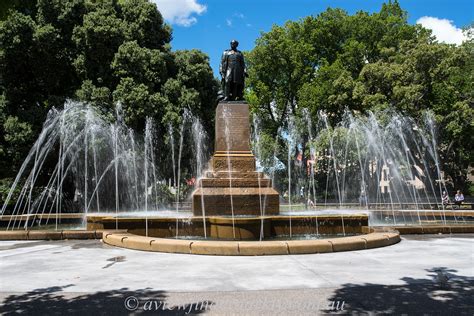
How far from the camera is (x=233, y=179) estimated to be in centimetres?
1320

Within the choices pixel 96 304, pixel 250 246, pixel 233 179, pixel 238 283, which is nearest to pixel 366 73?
pixel 233 179

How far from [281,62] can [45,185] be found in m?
20.2

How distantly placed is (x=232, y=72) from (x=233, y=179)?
400 cm

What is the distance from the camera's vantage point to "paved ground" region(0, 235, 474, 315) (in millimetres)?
4777

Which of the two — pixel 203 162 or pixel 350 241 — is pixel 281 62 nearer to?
pixel 203 162

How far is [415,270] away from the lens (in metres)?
6.75

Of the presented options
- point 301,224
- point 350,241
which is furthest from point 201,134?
point 350,241

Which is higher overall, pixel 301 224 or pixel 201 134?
pixel 201 134

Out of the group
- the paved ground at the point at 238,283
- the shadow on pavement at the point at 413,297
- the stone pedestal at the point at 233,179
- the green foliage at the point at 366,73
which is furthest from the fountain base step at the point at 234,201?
the green foliage at the point at 366,73

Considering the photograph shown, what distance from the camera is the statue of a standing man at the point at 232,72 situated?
49.3 feet

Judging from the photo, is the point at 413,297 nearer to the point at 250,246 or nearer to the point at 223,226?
the point at 250,246

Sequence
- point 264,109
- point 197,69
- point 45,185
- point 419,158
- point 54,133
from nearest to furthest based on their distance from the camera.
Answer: point 54,133 → point 45,185 → point 197,69 → point 419,158 → point 264,109

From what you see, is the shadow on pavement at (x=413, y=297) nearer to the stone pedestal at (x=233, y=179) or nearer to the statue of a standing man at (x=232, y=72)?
the stone pedestal at (x=233, y=179)

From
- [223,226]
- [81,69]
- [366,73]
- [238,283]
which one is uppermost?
[366,73]
